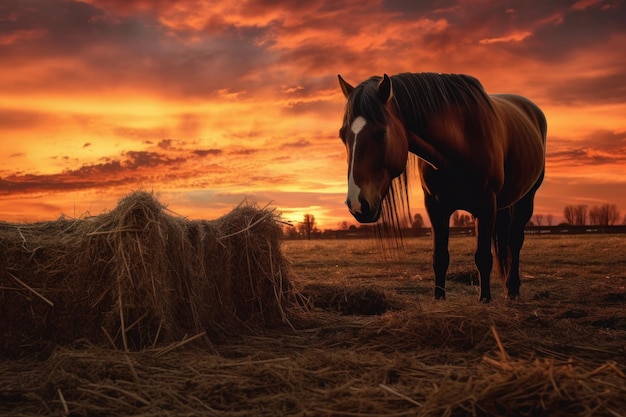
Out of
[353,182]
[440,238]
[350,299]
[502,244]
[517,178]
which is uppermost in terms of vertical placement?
[517,178]

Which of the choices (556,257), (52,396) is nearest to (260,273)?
(52,396)

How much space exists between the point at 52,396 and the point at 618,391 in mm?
3102

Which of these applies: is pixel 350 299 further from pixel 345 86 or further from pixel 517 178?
pixel 517 178

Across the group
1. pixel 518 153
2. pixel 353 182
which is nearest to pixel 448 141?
pixel 353 182

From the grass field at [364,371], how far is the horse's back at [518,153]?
5.75 ft

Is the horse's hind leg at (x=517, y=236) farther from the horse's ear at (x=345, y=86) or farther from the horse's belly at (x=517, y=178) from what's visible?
the horse's ear at (x=345, y=86)

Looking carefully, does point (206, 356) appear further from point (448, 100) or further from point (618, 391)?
point (448, 100)

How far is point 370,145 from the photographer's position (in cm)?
491

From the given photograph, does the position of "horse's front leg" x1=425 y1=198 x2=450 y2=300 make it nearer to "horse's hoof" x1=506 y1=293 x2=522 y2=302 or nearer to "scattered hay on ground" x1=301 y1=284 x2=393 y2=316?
"scattered hay on ground" x1=301 y1=284 x2=393 y2=316

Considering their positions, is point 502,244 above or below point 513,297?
above

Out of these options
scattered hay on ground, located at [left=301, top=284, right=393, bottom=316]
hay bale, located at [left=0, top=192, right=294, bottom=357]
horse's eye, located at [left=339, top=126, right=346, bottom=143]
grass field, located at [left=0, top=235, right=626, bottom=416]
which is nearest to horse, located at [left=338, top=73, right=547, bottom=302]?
horse's eye, located at [left=339, top=126, right=346, bottom=143]

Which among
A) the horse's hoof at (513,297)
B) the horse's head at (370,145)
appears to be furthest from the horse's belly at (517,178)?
the horse's head at (370,145)

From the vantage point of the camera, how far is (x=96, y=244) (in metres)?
4.61

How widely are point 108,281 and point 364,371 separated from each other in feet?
7.58
